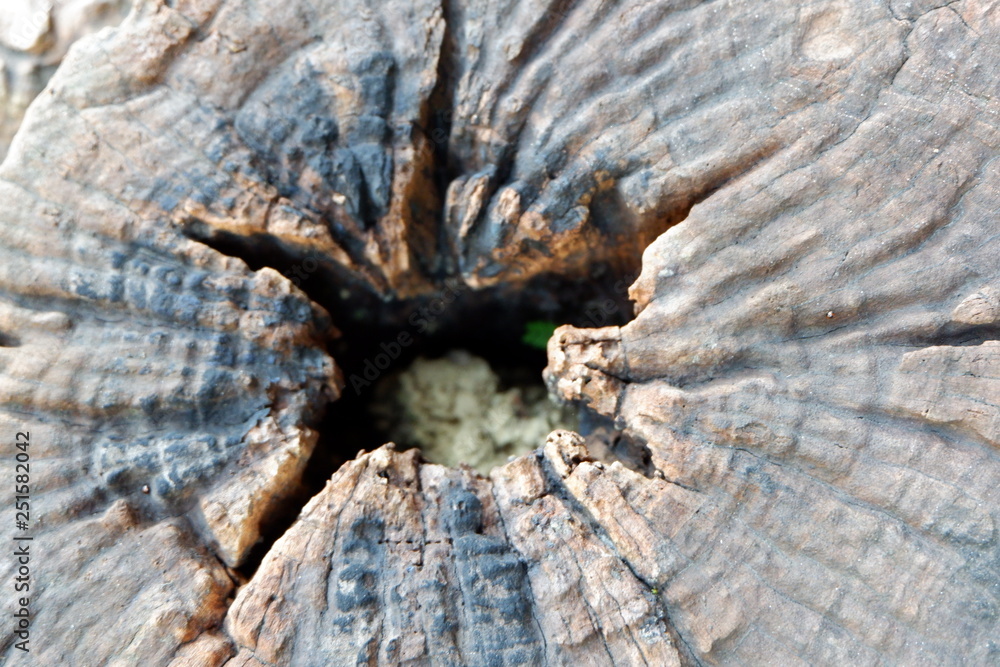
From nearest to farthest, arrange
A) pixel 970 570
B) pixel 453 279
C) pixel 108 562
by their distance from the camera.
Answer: pixel 970 570, pixel 108 562, pixel 453 279

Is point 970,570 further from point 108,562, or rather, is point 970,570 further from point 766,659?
point 108,562

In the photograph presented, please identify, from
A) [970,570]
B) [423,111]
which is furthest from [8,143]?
[970,570]

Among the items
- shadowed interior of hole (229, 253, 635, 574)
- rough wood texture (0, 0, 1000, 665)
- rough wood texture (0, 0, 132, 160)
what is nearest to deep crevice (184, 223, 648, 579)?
shadowed interior of hole (229, 253, 635, 574)

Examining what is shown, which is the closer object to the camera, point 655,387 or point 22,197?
point 655,387

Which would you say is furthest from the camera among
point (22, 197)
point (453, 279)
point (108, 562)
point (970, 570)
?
point (453, 279)

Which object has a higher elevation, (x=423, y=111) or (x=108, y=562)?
(x=423, y=111)

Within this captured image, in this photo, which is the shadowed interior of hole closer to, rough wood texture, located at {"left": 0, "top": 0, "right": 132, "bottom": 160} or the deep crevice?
the deep crevice

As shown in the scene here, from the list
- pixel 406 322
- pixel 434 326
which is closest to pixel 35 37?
pixel 406 322

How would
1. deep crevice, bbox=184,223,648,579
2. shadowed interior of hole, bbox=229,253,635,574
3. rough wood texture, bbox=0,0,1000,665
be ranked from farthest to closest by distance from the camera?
shadowed interior of hole, bbox=229,253,635,574, deep crevice, bbox=184,223,648,579, rough wood texture, bbox=0,0,1000,665
